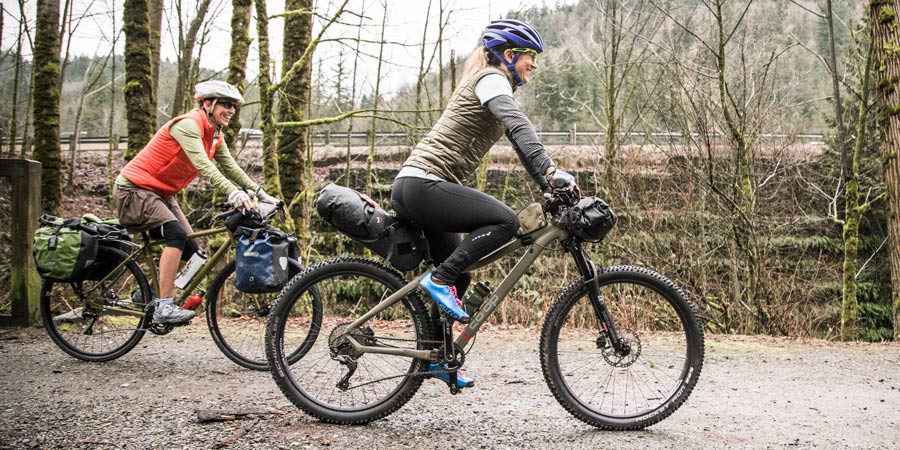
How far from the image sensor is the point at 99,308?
5.53 m

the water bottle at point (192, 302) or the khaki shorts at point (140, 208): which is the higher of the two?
the khaki shorts at point (140, 208)

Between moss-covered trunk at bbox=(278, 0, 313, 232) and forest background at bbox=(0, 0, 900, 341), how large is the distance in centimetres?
3

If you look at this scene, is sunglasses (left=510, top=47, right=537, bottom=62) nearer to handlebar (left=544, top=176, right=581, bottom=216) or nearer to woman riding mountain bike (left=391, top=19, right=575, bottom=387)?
woman riding mountain bike (left=391, top=19, right=575, bottom=387)

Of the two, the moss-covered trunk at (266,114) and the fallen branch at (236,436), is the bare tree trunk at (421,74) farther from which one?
the fallen branch at (236,436)

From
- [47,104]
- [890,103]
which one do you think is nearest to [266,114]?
[47,104]

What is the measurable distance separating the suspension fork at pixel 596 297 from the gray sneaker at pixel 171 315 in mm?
3020

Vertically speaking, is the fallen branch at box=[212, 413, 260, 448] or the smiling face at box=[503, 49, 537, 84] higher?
the smiling face at box=[503, 49, 537, 84]

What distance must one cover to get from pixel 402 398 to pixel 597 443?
105cm

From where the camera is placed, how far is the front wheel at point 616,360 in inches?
147

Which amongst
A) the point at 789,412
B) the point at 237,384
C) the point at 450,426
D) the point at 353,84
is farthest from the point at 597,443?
the point at 353,84

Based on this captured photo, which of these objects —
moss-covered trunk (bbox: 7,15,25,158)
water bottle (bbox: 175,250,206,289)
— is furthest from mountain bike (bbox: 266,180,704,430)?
moss-covered trunk (bbox: 7,15,25,158)

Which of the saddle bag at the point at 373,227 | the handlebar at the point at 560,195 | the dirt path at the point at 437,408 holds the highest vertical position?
the handlebar at the point at 560,195

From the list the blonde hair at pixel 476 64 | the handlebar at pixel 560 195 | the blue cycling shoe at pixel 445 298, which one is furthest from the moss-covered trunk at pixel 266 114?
the handlebar at pixel 560 195

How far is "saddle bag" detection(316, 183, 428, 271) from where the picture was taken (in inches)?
146
